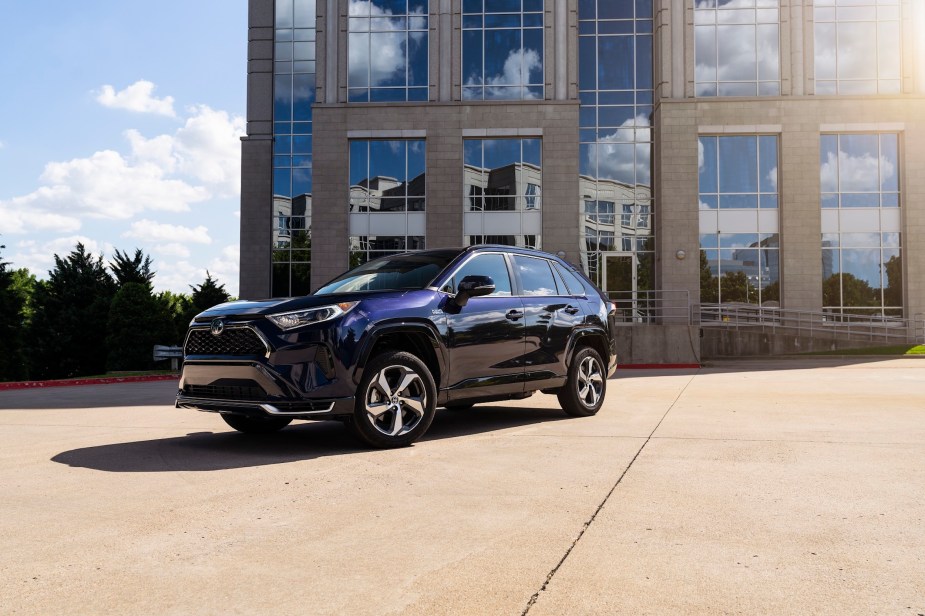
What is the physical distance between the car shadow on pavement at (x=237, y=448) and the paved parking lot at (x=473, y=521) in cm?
4

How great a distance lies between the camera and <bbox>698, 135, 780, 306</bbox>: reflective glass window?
31969 mm

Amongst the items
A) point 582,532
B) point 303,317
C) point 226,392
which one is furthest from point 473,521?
point 226,392

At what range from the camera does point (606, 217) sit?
33281 mm

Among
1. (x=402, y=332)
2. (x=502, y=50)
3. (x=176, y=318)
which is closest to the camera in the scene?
(x=402, y=332)

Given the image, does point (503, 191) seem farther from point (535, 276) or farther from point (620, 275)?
point (535, 276)

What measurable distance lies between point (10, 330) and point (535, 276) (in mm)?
36362

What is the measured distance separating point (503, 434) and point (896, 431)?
3.79m

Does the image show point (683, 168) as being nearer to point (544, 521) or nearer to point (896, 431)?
point (896, 431)

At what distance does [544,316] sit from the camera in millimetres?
8500

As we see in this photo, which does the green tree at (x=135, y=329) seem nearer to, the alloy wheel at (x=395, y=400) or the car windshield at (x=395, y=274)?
the car windshield at (x=395, y=274)

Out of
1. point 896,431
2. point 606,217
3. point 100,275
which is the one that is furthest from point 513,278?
point 100,275

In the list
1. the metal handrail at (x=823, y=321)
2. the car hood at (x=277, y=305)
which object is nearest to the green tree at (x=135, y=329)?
the metal handrail at (x=823, y=321)

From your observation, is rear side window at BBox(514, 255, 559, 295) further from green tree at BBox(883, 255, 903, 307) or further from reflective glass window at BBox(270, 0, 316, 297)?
reflective glass window at BBox(270, 0, 316, 297)

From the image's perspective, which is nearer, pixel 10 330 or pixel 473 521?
pixel 473 521
